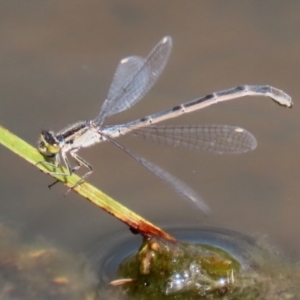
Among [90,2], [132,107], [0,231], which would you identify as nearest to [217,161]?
[132,107]

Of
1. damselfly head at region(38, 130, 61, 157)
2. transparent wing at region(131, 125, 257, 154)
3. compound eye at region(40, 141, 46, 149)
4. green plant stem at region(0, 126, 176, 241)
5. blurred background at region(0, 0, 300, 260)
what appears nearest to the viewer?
green plant stem at region(0, 126, 176, 241)

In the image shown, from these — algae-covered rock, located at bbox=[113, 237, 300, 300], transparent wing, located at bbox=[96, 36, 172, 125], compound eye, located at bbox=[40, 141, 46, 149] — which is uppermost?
transparent wing, located at bbox=[96, 36, 172, 125]

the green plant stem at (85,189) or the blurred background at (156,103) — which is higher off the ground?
the blurred background at (156,103)

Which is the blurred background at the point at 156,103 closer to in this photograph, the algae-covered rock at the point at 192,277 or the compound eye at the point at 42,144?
the algae-covered rock at the point at 192,277

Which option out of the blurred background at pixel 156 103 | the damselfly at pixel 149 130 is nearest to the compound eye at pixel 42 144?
the damselfly at pixel 149 130

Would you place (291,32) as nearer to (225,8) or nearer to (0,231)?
(225,8)

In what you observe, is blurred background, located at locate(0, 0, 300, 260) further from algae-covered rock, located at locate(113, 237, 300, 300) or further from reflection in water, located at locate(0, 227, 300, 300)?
algae-covered rock, located at locate(113, 237, 300, 300)

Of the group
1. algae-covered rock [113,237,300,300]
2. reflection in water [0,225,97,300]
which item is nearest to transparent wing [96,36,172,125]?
reflection in water [0,225,97,300]

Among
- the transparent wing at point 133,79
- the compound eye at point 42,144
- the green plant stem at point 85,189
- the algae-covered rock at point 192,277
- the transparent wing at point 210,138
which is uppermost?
the transparent wing at point 133,79
